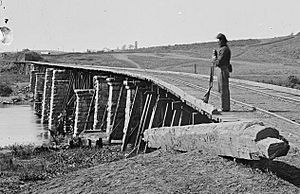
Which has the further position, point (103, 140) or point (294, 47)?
point (294, 47)

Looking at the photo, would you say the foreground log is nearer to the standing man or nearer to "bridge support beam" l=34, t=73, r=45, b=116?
the standing man

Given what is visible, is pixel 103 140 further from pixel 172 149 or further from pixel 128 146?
pixel 172 149

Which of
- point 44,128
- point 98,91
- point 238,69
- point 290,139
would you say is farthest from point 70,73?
point 290,139

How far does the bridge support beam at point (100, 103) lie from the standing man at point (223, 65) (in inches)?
630

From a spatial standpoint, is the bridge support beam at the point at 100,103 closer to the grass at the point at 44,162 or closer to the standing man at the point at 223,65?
the grass at the point at 44,162

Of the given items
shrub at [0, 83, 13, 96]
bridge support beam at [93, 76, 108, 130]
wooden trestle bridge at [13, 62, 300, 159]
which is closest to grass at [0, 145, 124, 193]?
wooden trestle bridge at [13, 62, 300, 159]

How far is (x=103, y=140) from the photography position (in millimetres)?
23984

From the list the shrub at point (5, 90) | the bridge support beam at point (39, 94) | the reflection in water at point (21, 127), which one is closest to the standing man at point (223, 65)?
the reflection in water at point (21, 127)

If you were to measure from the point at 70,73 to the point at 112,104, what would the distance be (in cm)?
1629

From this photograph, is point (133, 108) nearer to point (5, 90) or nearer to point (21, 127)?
point (21, 127)

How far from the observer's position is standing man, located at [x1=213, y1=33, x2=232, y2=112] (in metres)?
11.6

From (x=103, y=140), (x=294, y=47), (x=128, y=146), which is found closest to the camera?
(x=128, y=146)

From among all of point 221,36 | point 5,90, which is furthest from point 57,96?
point 5,90

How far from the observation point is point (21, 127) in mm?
40375
